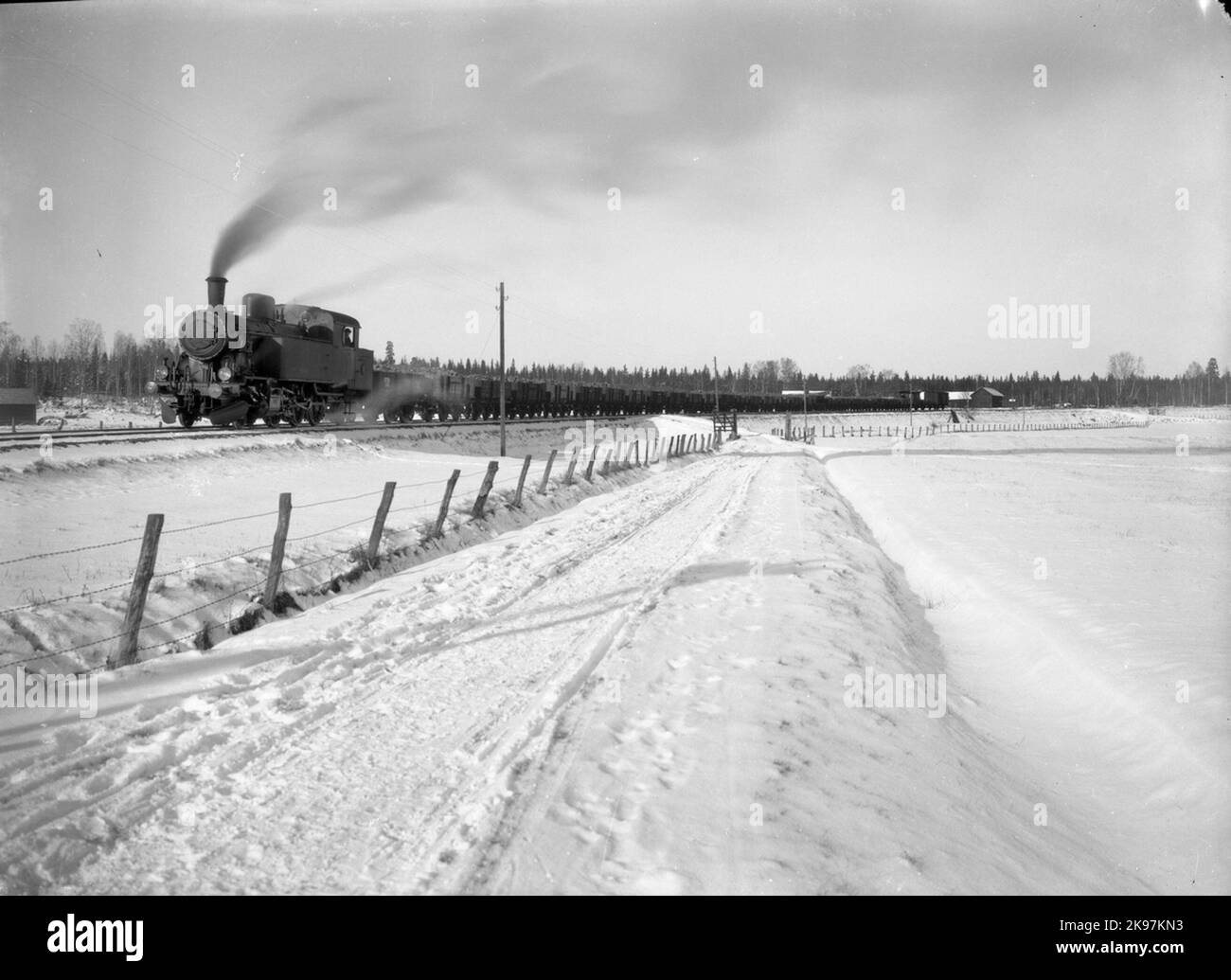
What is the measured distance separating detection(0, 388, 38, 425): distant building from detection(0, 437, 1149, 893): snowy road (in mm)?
29833

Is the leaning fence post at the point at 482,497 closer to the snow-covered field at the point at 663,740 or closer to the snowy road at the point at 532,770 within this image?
the snow-covered field at the point at 663,740

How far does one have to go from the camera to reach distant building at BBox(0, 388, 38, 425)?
2766 cm

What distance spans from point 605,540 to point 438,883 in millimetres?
8621

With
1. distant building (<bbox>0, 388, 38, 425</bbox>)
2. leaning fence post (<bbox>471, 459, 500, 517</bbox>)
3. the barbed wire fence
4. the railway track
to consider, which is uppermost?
distant building (<bbox>0, 388, 38, 425</bbox>)

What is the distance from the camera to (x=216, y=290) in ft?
67.0

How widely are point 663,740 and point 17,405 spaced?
3456 cm

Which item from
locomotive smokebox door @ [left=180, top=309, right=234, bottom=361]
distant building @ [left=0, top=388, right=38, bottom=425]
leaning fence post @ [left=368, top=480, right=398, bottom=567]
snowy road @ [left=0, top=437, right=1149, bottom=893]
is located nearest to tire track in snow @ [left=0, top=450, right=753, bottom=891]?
snowy road @ [left=0, top=437, right=1149, bottom=893]

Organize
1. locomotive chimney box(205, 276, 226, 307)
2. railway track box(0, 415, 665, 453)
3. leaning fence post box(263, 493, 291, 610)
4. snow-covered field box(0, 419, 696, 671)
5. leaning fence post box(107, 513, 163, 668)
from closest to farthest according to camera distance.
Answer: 1. leaning fence post box(107, 513, 163, 668)
2. snow-covered field box(0, 419, 696, 671)
3. leaning fence post box(263, 493, 291, 610)
4. railway track box(0, 415, 665, 453)
5. locomotive chimney box(205, 276, 226, 307)

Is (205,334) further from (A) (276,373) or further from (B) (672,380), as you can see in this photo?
(B) (672,380)

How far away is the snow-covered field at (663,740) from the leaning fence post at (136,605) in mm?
203

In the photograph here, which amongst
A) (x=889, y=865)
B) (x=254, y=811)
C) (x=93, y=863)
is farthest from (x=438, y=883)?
(x=889, y=865)

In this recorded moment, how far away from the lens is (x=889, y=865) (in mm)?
3031

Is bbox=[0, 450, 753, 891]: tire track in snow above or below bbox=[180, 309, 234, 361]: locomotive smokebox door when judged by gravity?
below

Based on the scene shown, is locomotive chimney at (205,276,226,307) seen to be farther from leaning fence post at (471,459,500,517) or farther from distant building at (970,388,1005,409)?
distant building at (970,388,1005,409)
